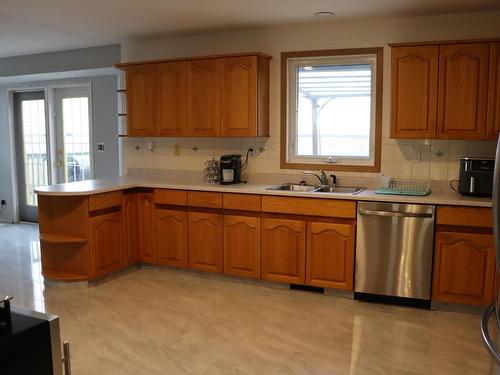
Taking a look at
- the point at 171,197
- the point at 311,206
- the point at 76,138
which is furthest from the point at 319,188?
the point at 76,138

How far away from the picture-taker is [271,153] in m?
4.66

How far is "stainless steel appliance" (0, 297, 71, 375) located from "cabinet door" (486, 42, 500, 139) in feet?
11.2

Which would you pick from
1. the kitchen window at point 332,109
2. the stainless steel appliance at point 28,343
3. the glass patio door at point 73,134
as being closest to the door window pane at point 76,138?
the glass patio door at point 73,134

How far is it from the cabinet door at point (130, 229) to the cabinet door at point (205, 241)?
1.96 ft

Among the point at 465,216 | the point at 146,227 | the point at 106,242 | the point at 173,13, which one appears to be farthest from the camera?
the point at 146,227

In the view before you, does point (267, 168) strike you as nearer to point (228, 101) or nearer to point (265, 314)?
point (228, 101)

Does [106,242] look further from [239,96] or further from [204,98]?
[239,96]

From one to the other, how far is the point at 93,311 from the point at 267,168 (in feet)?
6.76

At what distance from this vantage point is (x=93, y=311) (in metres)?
3.64

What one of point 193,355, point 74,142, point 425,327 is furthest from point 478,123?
point 74,142

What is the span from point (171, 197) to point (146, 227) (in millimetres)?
442

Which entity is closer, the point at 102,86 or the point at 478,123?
the point at 478,123

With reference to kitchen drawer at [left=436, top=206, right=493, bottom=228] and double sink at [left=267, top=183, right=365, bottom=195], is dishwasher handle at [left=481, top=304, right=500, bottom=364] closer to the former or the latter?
kitchen drawer at [left=436, top=206, right=493, bottom=228]

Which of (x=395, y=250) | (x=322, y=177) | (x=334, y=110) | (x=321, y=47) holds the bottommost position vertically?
(x=395, y=250)
